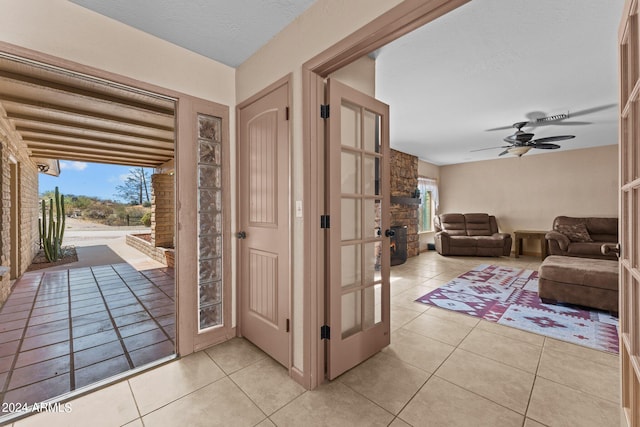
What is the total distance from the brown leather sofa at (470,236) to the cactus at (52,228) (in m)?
8.45

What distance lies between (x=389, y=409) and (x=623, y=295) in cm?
124

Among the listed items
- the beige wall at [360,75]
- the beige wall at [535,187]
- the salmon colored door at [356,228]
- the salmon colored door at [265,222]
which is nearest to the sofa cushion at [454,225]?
the beige wall at [535,187]

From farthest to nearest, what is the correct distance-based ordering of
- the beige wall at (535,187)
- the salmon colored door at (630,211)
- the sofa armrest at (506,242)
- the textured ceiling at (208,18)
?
1. the sofa armrest at (506,242)
2. the beige wall at (535,187)
3. the textured ceiling at (208,18)
4. the salmon colored door at (630,211)

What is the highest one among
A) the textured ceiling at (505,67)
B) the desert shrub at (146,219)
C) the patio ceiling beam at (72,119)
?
the textured ceiling at (505,67)

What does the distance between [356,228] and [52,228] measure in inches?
268

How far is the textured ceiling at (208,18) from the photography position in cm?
167

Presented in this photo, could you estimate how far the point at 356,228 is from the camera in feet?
6.52

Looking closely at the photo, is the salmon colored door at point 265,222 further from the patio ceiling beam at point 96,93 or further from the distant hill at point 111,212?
the distant hill at point 111,212

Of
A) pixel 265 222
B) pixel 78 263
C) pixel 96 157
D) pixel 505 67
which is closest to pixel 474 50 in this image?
pixel 505 67

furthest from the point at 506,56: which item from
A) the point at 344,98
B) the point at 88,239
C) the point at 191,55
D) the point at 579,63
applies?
the point at 88,239

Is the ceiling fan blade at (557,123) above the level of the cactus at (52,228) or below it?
above

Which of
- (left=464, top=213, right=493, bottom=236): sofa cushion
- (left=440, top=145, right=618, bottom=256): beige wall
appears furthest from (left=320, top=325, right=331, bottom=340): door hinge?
(left=440, top=145, right=618, bottom=256): beige wall

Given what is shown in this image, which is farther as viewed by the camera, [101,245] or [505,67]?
[101,245]

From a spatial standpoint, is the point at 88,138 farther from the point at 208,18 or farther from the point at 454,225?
the point at 454,225
